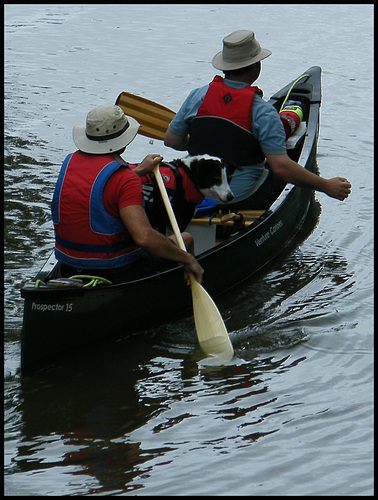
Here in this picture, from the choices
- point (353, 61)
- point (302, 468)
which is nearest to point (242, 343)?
point (302, 468)

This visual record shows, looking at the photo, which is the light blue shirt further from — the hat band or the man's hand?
the hat band

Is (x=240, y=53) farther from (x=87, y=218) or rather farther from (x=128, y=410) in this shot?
(x=128, y=410)

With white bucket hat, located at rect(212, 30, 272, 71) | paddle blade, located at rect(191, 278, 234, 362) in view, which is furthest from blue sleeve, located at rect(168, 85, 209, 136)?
paddle blade, located at rect(191, 278, 234, 362)

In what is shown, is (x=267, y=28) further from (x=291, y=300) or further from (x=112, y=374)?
(x=112, y=374)

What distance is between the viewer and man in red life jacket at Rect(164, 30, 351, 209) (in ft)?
19.5

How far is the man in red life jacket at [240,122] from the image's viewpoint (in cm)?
595

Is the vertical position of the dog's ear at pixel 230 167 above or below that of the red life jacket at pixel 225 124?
below

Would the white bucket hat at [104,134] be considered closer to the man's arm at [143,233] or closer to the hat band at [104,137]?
the hat band at [104,137]

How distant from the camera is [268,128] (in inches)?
232

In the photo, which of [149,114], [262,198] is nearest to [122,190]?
[262,198]

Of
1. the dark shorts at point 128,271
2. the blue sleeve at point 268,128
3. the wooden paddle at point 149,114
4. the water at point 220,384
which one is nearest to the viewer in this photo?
the water at point 220,384

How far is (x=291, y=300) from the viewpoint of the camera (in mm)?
6285

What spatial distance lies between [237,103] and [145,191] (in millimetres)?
999

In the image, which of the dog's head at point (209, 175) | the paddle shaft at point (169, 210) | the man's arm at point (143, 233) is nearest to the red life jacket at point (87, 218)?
the man's arm at point (143, 233)
